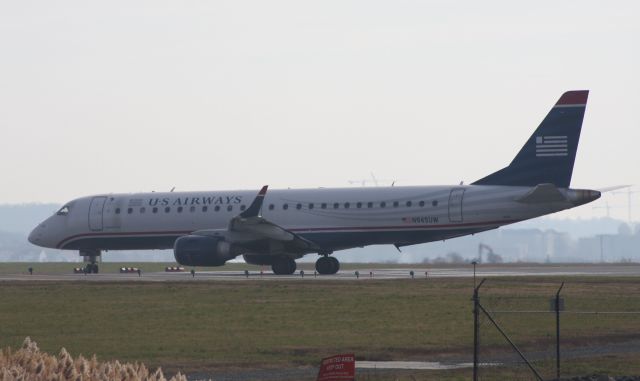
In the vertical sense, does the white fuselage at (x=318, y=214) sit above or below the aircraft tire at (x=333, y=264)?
above

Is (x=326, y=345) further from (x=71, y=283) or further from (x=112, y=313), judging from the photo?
(x=71, y=283)

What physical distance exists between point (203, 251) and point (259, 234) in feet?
8.93

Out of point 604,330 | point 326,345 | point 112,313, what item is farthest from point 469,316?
point 112,313

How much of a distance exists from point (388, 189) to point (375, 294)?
14.9 meters

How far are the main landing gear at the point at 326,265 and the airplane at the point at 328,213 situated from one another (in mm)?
49

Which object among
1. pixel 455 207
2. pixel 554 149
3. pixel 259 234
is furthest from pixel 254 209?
pixel 554 149

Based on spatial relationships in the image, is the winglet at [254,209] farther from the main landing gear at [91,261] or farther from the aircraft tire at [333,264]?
the main landing gear at [91,261]

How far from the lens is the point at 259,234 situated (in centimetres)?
5622

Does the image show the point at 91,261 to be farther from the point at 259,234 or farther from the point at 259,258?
the point at 259,234

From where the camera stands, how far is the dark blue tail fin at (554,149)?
5331cm

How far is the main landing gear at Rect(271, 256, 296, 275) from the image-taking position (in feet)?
192

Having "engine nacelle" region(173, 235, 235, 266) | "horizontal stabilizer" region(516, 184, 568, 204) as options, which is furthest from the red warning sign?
"engine nacelle" region(173, 235, 235, 266)

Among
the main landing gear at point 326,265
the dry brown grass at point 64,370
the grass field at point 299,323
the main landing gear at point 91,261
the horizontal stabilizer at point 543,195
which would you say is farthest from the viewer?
the main landing gear at point 91,261

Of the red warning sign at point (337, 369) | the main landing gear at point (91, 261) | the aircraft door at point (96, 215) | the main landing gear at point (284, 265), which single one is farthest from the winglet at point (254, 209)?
the red warning sign at point (337, 369)
